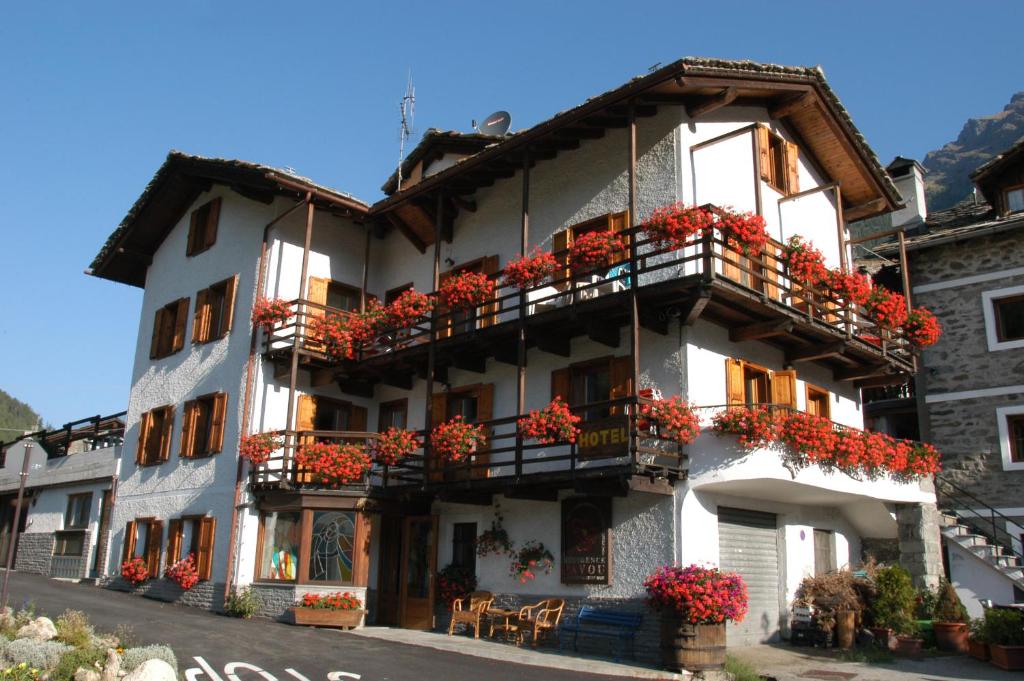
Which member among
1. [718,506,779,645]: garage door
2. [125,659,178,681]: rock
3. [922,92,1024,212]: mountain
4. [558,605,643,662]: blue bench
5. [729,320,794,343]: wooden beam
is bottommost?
A: [125,659,178,681]: rock

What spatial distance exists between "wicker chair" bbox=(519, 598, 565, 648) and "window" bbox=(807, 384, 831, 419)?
6.82 metres

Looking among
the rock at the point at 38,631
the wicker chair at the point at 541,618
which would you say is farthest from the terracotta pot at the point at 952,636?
the rock at the point at 38,631

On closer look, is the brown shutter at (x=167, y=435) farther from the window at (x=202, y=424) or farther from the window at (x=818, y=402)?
the window at (x=818, y=402)

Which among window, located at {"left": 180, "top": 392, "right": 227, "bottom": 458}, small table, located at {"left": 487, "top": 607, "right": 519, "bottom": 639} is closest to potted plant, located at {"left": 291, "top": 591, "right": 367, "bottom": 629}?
small table, located at {"left": 487, "top": 607, "right": 519, "bottom": 639}

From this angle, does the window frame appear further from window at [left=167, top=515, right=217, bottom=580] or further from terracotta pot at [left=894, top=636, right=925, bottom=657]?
window at [left=167, top=515, right=217, bottom=580]

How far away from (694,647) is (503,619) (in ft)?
15.0

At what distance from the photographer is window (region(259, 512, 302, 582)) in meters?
20.0

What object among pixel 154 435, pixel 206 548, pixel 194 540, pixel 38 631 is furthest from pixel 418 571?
pixel 154 435

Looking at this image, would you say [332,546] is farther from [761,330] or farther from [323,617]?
[761,330]

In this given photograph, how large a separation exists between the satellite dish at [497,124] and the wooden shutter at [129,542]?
45.0 ft

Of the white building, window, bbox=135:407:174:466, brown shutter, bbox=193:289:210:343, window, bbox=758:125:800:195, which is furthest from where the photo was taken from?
window, bbox=135:407:174:466

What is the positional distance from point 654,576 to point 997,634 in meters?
5.53

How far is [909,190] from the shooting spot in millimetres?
27406

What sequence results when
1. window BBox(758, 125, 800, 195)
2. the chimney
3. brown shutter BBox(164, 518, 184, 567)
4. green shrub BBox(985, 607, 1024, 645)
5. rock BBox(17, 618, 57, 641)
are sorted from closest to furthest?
rock BBox(17, 618, 57, 641) < green shrub BBox(985, 607, 1024, 645) < window BBox(758, 125, 800, 195) < brown shutter BBox(164, 518, 184, 567) < the chimney
